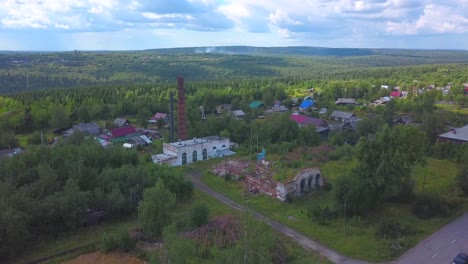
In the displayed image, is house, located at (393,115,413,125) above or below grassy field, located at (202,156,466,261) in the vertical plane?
above

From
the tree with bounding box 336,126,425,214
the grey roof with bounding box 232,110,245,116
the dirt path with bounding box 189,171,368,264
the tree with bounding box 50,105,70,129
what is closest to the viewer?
the dirt path with bounding box 189,171,368,264

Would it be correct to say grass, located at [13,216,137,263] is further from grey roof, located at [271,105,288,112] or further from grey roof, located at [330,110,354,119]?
grey roof, located at [271,105,288,112]

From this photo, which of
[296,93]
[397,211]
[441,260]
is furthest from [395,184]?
[296,93]

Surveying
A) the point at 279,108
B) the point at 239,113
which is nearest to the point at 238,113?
the point at 239,113

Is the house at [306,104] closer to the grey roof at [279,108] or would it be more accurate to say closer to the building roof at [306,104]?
the building roof at [306,104]

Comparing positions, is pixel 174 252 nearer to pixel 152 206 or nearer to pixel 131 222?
A: pixel 152 206

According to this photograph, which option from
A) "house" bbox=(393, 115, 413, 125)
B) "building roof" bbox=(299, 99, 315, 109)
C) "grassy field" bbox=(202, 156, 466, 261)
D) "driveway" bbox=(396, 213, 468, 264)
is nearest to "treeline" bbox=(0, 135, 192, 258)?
"grassy field" bbox=(202, 156, 466, 261)
